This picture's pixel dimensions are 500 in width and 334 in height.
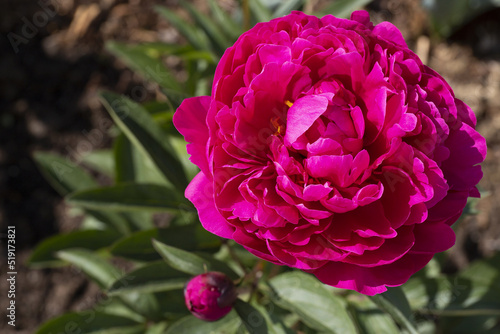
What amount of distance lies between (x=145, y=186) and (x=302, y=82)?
2.00ft

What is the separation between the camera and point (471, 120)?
89 cm

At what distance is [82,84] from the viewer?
242cm

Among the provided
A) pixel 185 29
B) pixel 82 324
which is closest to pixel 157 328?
pixel 82 324

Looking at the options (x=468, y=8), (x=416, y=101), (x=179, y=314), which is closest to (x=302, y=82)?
(x=416, y=101)

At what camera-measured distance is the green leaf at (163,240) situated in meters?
1.29

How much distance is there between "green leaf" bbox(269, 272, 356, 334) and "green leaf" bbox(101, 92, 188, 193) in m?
0.36

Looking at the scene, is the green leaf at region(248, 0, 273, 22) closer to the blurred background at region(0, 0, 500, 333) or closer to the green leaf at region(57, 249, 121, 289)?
the blurred background at region(0, 0, 500, 333)

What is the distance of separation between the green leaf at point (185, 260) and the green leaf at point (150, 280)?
0.25 ft

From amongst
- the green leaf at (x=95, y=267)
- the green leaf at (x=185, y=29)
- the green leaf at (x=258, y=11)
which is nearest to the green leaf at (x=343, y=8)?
the green leaf at (x=258, y=11)

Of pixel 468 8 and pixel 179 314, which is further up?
pixel 179 314

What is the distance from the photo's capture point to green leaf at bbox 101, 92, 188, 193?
3.84 ft

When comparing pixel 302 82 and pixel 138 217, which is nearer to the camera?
pixel 302 82

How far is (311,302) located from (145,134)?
556 mm

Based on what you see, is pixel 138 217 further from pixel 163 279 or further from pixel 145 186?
pixel 163 279
